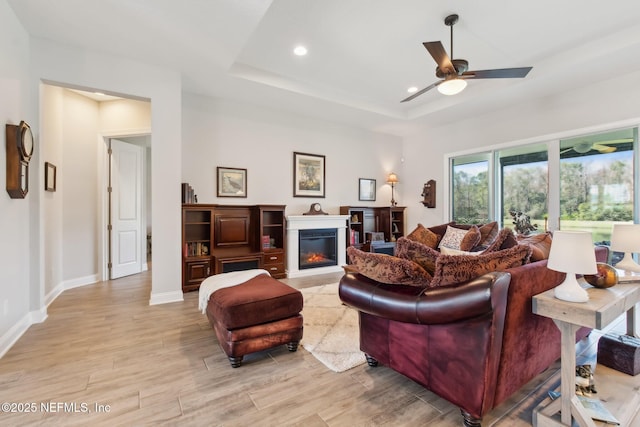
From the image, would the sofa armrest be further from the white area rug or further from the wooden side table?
the white area rug

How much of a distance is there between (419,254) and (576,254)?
79 centimetres

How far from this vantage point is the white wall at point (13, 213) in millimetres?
2500

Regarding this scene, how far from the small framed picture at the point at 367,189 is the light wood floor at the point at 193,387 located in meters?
4.55

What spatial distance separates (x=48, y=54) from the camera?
124 inches

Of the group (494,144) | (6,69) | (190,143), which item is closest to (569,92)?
(494,144)

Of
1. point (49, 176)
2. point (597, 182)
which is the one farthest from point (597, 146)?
point (49, 176)

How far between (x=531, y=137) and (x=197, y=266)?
586cm

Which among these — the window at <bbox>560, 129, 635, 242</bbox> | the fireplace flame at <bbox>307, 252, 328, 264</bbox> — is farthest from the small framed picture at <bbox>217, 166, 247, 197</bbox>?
the window at <bbox>560, 129, 635, 242</bbox>

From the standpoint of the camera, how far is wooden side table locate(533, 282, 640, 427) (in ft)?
4.68

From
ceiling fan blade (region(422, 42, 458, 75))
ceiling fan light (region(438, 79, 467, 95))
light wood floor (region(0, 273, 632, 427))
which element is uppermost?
ceiling fan blade (region(422, 42, 458, 75))

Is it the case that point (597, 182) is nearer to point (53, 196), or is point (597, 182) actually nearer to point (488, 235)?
point (488, 235)

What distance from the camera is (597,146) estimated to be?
429cm

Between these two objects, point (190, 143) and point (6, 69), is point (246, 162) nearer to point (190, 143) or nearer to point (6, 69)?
point (190, 143)

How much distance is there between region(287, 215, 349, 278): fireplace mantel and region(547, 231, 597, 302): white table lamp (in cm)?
408
